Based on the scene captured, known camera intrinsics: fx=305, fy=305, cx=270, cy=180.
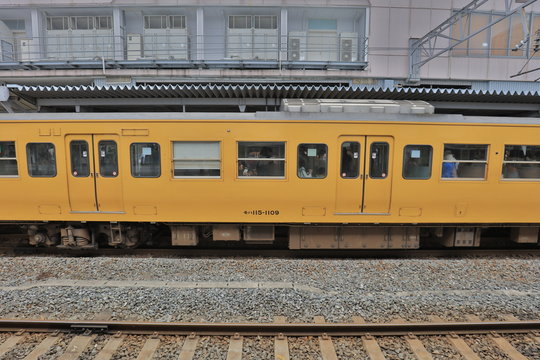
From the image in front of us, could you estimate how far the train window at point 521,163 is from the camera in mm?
6418

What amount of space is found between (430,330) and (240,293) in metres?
2.52

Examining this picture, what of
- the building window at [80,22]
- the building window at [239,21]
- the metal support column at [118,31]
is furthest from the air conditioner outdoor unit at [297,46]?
the building window at [80,22]

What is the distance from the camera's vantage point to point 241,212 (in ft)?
21.1

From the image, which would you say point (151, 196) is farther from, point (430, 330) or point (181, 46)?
point (181, 46)

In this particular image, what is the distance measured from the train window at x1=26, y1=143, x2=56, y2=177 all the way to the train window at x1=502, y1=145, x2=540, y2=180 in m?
9.51

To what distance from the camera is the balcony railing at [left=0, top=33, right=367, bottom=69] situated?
1362cm

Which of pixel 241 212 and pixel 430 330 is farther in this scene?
pixel 241 212

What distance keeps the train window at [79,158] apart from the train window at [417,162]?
663 centimetres

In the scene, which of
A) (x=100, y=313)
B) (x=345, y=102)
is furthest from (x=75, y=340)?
(x=345, y=102)

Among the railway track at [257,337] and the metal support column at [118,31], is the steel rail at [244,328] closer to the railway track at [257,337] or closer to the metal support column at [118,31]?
the railway track at [257,337]

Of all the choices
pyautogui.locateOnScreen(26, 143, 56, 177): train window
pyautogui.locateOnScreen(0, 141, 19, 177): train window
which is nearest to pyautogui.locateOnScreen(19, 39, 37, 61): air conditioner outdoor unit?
pyautogui.locateOnScreen(0, 141, 19, 177): train window

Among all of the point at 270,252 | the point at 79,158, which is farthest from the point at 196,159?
the point at 270,252

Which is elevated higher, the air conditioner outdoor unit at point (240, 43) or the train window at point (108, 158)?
the air conditioner outdoor unit at point (240, 43)

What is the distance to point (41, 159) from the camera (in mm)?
6457
